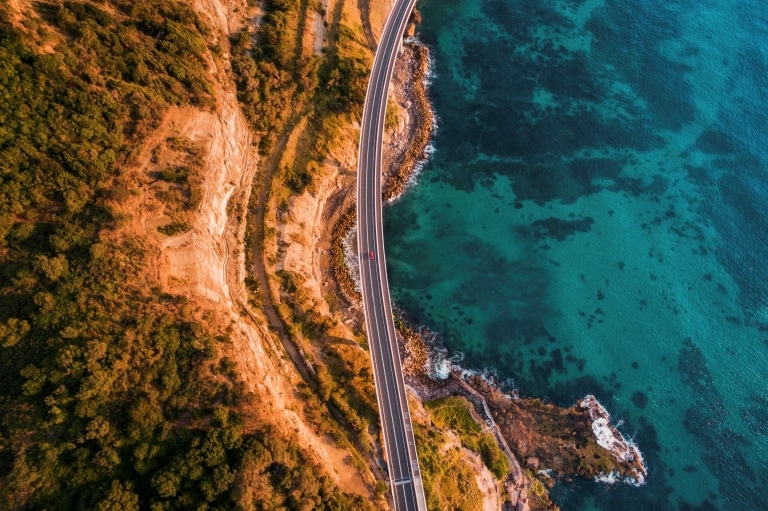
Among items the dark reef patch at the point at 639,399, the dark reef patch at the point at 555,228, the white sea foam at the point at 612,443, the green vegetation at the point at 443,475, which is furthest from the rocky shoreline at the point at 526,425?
the dark reef patch at the point at 555,228

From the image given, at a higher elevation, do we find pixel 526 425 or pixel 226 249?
pixel 226 249

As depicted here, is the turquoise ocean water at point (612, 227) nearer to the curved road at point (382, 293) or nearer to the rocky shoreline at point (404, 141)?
the rocky shoreline at point (404, 141)

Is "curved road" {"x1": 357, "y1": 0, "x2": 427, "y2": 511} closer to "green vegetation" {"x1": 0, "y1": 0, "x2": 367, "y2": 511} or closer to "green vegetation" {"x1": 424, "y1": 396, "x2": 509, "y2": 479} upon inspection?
"green vegetation" {"x1": 0, "y1": 0, "x2": 367, "y2": 511}

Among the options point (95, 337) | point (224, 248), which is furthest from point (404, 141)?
point (95, 337)

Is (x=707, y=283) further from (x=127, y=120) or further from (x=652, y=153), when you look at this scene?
(x=127, y=120)

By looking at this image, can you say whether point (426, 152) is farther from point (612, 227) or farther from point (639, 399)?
point (639, 399)

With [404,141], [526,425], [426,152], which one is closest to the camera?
[526,425]
